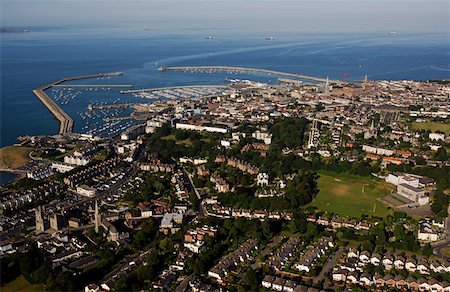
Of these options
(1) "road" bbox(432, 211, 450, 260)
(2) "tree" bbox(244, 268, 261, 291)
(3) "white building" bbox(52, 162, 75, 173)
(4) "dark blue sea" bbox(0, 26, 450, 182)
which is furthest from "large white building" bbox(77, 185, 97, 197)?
(1) "road" bbox(432, 211, 450, 260)

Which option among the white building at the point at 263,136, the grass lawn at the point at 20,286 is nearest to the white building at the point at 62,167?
the grass lawn at the point at 20,286

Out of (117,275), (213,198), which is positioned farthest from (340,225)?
(117,275)

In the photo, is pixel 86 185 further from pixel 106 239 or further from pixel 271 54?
pixel 271 54

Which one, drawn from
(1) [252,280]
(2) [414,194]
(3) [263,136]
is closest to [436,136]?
(3) [263,136]

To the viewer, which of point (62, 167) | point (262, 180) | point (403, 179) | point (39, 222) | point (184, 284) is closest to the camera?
point (184, 284)

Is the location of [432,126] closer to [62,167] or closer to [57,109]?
[62,167]
